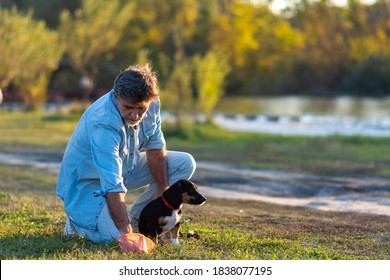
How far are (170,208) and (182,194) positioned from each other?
0.16 metres

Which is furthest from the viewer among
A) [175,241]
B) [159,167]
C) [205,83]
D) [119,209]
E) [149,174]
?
[205,83]

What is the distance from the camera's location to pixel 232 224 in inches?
305

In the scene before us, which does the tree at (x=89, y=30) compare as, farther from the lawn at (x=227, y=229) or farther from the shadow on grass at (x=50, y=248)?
the shadow on grass at (x=50, y=248)

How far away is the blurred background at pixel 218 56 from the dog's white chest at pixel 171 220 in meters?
19.6

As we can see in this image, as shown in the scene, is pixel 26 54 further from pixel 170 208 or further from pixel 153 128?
pixel 170 208

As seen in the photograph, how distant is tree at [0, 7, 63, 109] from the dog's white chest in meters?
28.0

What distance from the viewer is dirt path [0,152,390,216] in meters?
10.1

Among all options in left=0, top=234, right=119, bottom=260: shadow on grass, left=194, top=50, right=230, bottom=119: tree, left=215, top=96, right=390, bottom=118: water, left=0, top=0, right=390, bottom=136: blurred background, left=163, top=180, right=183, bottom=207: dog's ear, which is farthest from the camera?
left=215, top=96, right=390, bottom=118: water

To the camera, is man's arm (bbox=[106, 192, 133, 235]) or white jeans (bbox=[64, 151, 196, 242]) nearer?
man's arm (bbox=[106, 192, 133, 235])

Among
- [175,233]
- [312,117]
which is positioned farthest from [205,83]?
[175,233]

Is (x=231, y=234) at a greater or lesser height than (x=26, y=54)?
greater

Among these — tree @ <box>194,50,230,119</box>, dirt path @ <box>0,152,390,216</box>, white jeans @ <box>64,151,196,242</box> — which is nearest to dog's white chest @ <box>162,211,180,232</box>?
white jeans @ <box>64,151,196,242</box>

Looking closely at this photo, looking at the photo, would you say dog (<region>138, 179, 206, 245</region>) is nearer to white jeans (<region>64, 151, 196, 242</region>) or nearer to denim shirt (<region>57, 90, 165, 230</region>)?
denim shirt (<region>57, 90, 165, 230</region>)

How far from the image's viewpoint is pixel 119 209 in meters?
6.00
